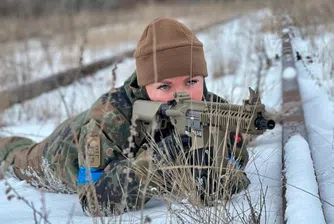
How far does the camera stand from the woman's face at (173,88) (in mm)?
2887

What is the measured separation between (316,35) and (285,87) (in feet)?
4.58

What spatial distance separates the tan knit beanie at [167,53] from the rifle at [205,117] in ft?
0.54

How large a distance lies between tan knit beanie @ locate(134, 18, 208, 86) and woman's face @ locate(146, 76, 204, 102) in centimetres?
2

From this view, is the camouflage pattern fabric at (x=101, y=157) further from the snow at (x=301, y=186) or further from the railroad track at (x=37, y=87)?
the railroad track at (x=37, y=87)

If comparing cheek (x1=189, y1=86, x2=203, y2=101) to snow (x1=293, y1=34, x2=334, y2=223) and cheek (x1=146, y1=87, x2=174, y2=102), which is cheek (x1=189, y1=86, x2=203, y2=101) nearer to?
cheek (x1=146, y1=87, x2=174, y2=102)

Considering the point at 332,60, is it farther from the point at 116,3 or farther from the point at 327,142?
the point at 116,3

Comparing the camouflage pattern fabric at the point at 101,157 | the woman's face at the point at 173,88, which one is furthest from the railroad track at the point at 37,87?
the woman's face at the point at 173,88

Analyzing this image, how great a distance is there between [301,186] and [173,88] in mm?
823

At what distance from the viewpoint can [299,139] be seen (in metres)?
3.06

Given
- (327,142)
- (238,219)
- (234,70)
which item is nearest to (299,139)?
(327,142)

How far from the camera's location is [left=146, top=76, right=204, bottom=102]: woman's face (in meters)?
2.89

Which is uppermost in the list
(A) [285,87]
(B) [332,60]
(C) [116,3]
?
(B) [332,60]

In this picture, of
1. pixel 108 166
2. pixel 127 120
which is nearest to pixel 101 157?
pixel 108 166

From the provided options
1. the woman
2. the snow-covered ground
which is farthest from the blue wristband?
the snow-covered ground
